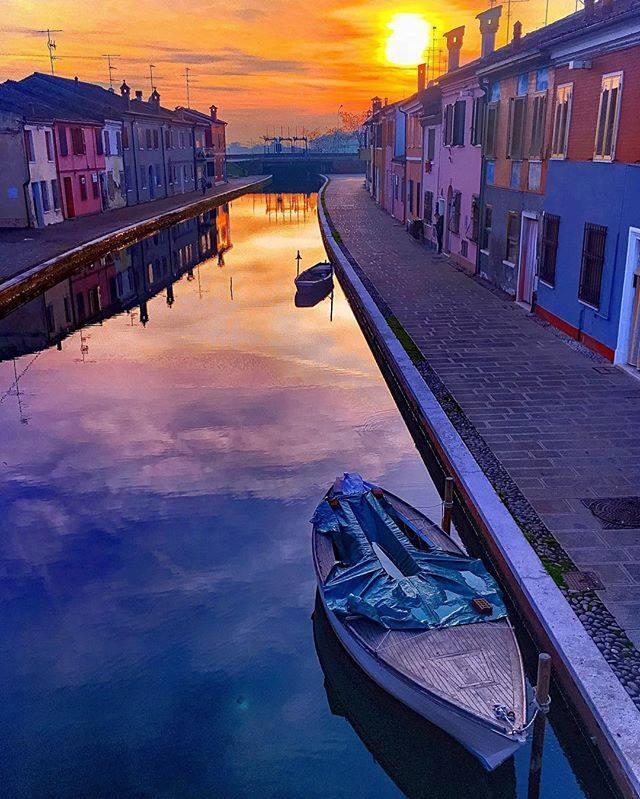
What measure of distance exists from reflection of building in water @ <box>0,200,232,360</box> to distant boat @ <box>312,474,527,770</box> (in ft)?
52.4

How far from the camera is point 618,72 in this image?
51.6 feet

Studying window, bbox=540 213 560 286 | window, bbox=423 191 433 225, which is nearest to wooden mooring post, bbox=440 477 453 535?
window, bbox=540 213 560 286

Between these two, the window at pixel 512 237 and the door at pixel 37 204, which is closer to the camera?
the window at pixel 512 237

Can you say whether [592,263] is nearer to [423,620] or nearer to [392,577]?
[392,577]

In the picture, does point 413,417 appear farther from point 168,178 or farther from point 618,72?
point 168,178

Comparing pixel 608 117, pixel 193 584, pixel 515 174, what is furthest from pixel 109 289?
pixel 193 584

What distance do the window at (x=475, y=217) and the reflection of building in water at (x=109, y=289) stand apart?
12454mm

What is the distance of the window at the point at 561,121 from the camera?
1861 centimetres

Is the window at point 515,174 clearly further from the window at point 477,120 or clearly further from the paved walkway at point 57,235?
the paved walkway at point 57,235

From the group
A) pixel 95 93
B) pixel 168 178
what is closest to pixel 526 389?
pixel 95 93

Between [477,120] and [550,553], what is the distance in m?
22.6

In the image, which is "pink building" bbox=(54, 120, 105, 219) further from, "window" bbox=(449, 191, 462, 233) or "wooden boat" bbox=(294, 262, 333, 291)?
"window" bbox=(449, 191, 462, 233)

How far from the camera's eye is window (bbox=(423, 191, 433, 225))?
123ft

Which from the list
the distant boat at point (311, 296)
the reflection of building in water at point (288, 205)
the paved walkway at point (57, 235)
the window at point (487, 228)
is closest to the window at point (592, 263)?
the window at point (487, 228)
